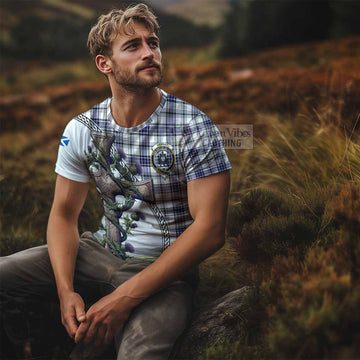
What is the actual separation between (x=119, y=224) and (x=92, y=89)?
6.49 meters

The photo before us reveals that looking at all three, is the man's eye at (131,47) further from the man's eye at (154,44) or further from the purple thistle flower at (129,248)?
the purple thistle flower at (129,248)

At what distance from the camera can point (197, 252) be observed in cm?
169

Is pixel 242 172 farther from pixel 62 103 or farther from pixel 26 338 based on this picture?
pixel 62 103

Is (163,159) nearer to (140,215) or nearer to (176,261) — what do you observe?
(140,215)

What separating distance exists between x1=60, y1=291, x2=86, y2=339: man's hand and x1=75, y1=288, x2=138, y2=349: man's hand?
0.04 meters

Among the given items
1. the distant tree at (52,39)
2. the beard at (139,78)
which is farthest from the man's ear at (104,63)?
the distant tree at (52,39)

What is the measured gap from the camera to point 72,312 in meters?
1.80

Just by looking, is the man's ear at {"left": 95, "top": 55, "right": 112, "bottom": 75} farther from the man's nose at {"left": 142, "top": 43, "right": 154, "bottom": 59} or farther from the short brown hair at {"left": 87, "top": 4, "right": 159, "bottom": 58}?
the man's nose at {"left": 142, "top": 43, "right": 154, "bottom": 59}

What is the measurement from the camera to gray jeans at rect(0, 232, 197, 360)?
63.8 inches

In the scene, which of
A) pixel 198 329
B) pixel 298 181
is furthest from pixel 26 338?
pixel 298 181

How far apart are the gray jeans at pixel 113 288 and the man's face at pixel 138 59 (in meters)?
0.89

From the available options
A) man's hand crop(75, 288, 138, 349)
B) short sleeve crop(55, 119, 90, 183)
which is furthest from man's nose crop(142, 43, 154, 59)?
man's hand crop(75, 288, 138, 349)

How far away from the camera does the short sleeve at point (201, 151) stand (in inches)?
67.9

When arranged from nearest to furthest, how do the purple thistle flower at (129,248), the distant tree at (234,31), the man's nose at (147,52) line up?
the man's nose at (147,52) → the purple thistle flower at (129,248) → the distant tree at (234,31)
